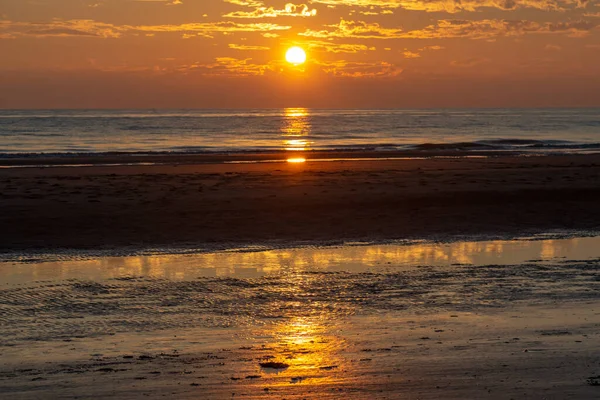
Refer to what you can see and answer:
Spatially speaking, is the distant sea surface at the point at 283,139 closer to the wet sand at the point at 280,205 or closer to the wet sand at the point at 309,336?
the wet sand at the point at 280,205

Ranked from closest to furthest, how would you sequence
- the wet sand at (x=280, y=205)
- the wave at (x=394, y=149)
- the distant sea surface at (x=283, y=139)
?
the wet sand at (x=280, y=205)
the wave at (x=394, y=149)
the distant sea surface at (x=283, y=139)

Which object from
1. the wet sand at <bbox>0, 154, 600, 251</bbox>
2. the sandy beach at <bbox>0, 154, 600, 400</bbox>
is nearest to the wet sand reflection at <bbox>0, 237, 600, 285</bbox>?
the sandy beach at <bbox>0, 154, 600, 400</bbox>

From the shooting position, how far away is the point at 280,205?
21.0 m

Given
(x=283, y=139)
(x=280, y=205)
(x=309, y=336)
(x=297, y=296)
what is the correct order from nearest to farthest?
(x=309, y=336) < (x=297, y=296) < (x=280, y=205) < (x=283, y=139)

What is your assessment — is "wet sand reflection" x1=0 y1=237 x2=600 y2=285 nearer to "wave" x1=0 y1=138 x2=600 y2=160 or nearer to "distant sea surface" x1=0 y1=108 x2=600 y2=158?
"wave" x1=0 y1=138 x2=600 y2=160

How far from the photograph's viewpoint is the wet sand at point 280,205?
17.1m

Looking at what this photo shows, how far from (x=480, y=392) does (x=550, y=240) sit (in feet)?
34.1

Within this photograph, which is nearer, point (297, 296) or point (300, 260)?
point (297, 296)

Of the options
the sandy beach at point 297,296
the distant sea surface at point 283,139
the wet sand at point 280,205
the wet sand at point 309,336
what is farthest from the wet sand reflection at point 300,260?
the distant sea surface at point 283,139

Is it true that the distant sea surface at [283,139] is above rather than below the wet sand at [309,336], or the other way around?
above

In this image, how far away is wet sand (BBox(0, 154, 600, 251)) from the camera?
17125 mm

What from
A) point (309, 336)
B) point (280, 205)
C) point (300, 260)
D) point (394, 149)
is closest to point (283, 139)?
point (394, 149)

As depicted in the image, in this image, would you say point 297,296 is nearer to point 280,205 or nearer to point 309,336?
point 309,336

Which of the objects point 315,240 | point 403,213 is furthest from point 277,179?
point 315,240
